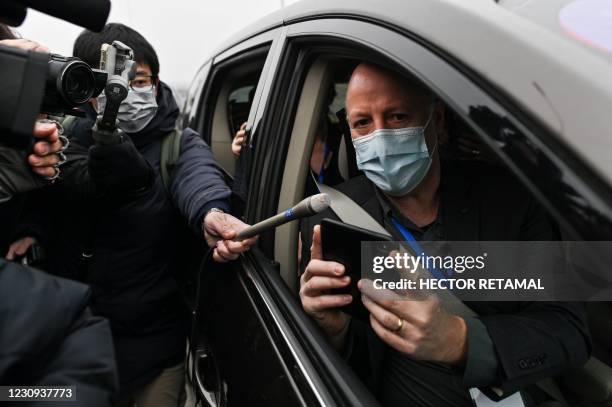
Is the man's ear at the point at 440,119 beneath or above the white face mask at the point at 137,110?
above

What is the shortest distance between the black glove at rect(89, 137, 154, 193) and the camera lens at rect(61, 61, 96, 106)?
0.22 meters

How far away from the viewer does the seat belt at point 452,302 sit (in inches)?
41.2

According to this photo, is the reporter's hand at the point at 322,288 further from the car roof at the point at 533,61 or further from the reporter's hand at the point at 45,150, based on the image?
the reporter's hand at the point at 45,150

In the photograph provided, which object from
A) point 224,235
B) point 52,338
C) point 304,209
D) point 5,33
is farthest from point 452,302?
point 5,33

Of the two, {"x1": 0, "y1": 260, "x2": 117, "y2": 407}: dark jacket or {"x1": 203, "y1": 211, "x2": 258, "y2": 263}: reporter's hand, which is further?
{"x1": 203, "y1": 211, "x2": 258, "y2": 263}: reporter's hand

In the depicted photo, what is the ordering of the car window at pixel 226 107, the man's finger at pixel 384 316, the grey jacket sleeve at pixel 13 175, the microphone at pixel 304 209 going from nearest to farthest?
the man's finger at pixel 384 316 < the microphone at pixel 304 209 < the grey jacket sleeve at pixel 13 175 < the car window at pixel 226 107

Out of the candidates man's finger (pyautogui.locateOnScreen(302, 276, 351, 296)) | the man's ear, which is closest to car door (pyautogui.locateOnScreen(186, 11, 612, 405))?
man's finger (pyautogui.locateOnScreen(302, 276, 351, 296))

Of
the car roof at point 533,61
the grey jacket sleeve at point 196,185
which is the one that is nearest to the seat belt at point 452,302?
the grey jacket sleeve at point 196,185

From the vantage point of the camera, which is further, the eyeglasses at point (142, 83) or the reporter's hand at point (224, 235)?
the eyeglasses at point (142, 83)

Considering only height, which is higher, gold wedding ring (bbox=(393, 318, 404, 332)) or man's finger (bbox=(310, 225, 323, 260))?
man's finger (bbox=(310, 225, 323, 260))

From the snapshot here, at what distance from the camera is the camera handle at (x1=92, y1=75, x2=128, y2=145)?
138cm

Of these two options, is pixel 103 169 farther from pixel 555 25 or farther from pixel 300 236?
pixel 555 25

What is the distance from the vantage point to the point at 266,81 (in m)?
1.60

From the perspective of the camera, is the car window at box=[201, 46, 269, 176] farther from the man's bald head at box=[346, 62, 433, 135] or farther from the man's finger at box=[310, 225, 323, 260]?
the man's finger at box=[310, 225, 323, 260]
